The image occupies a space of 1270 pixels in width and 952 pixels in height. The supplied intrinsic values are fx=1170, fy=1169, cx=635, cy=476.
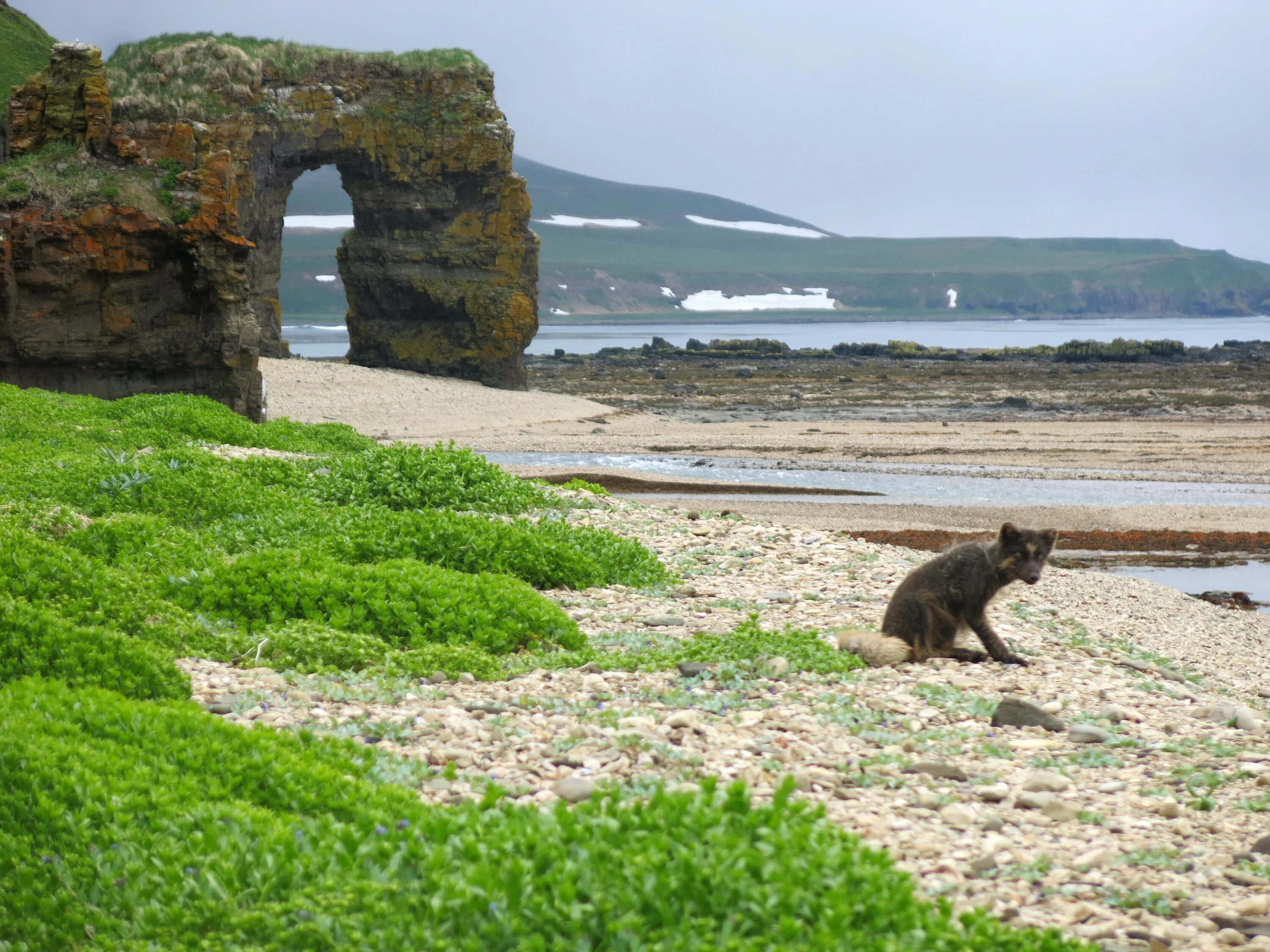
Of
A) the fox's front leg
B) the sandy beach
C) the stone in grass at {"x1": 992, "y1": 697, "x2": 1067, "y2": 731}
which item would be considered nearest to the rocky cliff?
the sandy beach

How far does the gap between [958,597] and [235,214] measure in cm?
2183

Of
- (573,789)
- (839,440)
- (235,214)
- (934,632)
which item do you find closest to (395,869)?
(573,789)

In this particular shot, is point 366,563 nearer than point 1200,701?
No

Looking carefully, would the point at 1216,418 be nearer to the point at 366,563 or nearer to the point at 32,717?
the point at 366,563

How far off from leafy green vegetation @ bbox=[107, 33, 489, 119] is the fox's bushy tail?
33558 mm

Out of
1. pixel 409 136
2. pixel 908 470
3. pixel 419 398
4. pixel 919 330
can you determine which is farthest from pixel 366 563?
pixel 919 330

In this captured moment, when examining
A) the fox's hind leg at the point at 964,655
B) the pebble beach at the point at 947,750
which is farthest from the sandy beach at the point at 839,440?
the pebble beach at the point at 947,750

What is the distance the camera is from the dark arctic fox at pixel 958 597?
8.99 m

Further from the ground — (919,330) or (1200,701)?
(919,330)

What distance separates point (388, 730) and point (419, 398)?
3467cm

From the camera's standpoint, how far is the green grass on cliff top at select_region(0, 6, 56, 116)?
3741cm

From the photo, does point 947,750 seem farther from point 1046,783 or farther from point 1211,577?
point 1211,577

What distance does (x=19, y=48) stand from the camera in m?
40.8

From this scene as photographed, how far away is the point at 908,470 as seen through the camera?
30.1 m
